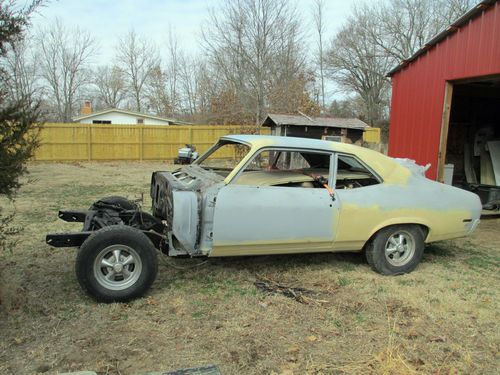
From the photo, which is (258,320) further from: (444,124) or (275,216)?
(444,124)

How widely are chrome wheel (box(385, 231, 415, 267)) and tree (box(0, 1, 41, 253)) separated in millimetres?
4050

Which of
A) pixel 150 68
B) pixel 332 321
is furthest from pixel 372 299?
pixel 150 68

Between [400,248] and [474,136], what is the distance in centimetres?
783

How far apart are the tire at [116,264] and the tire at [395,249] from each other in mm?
2637

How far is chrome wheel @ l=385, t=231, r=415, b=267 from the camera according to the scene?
5340 mm

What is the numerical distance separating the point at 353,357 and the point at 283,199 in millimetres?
1826

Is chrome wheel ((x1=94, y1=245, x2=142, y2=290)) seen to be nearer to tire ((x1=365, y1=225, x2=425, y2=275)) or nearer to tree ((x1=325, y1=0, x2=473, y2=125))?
tire ((x1=365, y1=225, x2=425, y2=275))

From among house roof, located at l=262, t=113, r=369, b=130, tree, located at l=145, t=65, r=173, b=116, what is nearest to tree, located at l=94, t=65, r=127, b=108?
tree, located at l=145, t=65, r=173, b=116

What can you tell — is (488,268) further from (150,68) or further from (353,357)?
(150,68)

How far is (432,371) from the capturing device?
129 inches

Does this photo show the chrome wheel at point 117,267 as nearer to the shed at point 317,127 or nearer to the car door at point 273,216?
the car door at point 273,216

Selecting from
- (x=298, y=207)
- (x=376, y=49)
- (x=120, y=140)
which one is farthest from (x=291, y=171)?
(x=376, y=49)

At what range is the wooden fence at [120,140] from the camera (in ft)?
78.6

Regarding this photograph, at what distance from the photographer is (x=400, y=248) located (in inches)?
212
